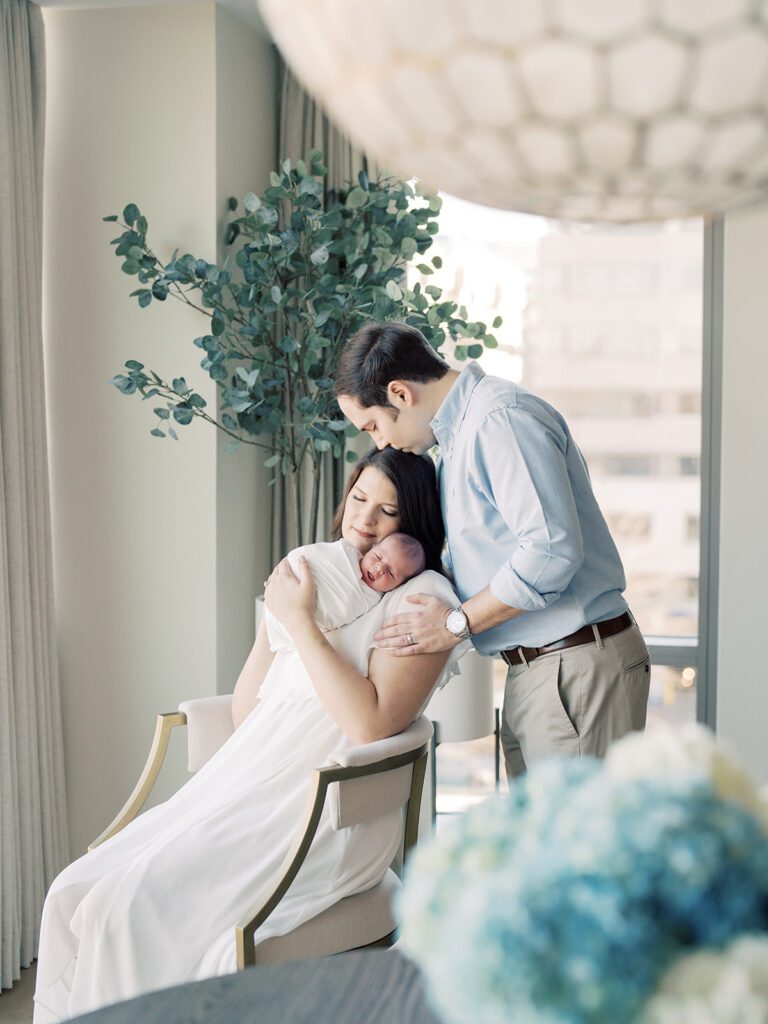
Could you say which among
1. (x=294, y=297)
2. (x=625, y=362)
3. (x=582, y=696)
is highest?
(x=294, y=297)

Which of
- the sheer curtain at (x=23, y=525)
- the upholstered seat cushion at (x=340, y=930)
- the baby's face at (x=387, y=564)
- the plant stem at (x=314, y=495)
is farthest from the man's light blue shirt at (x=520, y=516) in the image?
the sheer curtain at (x=23, y=525)

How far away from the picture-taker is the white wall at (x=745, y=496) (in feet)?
11.3

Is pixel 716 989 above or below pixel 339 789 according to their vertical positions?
above

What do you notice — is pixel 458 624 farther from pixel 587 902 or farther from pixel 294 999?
pixel 587 902

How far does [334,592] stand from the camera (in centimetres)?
231

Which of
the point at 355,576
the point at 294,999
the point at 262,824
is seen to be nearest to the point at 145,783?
the point at 262,824

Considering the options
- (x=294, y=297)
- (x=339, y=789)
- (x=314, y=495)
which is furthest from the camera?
(x=314, y=495)

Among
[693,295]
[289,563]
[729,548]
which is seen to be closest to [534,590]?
[289,563]

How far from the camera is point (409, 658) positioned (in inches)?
86.2

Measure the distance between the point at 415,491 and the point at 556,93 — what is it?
1.90 meters

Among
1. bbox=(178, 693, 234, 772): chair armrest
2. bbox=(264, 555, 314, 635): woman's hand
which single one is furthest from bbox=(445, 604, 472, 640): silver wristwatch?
bbox=(178, 693, 234, 772): chair armrest

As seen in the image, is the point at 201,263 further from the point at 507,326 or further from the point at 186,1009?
the point at 186,1009

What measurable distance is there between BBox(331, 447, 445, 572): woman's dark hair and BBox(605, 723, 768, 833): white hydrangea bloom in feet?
5.84

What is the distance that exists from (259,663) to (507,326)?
175cm
